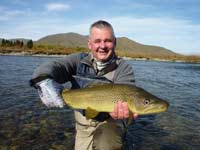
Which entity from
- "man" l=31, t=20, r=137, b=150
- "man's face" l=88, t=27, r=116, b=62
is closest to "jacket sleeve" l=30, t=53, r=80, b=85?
"man" l=31, t=20, r=137, b=150

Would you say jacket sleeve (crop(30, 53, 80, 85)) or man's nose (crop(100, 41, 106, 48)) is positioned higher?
man's nose (crop(100, 41, 106, 48))

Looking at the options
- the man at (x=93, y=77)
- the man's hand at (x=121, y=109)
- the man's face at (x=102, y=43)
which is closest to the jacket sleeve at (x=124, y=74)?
the man at (x=93, y=77)

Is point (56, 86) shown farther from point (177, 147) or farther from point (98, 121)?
point (177, 147)

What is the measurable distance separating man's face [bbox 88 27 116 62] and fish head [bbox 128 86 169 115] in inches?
39.9

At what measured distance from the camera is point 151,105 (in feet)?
13.8

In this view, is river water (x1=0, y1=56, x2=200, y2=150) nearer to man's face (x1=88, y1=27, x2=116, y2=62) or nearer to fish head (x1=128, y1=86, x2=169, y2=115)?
man's face (x1=88, y1=27, x2=116, y2=62)

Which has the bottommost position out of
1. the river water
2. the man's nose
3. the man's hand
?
the river water

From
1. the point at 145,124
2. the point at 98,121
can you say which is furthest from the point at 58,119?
the point at 98,121

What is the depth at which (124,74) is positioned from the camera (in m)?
4.95

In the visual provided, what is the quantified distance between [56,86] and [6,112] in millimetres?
6402

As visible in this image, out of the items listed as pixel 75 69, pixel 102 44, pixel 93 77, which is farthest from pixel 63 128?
pixel 102 44

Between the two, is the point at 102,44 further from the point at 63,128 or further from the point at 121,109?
the point at 63,128

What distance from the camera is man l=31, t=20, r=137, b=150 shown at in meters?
4.48

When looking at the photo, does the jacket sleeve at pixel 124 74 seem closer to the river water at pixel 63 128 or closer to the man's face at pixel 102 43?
the man's face at pixel 102 43
